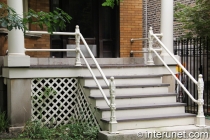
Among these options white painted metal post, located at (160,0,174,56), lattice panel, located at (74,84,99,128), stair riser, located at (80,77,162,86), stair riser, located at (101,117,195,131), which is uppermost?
white painted metal post, located at (160,0,174,56)

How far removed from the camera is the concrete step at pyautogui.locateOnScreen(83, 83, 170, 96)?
7.65m

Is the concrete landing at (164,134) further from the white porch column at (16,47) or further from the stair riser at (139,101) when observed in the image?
the white porch column at (16,47)

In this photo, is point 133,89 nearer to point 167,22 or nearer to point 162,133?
point 162,133

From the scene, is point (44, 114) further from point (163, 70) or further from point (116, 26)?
point (116, 26)

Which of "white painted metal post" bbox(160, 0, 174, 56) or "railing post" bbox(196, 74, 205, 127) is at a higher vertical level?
"white painted metal post" bbox(160, 0, 174, 56)

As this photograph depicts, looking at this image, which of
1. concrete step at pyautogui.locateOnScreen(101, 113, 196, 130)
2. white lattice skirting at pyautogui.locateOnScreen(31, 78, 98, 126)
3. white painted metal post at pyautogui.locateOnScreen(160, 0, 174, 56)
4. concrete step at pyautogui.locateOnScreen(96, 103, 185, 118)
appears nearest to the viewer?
concrete step at pyautogui.locateOnScreen(101, 113, 196, 130)

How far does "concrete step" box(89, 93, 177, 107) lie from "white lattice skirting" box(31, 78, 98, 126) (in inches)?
14.9

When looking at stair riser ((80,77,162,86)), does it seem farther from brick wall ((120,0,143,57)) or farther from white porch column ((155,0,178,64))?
brick wall ((120,0,143,57))

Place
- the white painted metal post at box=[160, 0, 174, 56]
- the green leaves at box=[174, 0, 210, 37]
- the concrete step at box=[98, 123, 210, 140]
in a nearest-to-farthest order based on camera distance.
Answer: the concrete step at box=[98, 123, 210, 140] < the white painted metal post at box=[160, 0, 174, 56] < the green leaves at box=[174, 0, 210, 37]

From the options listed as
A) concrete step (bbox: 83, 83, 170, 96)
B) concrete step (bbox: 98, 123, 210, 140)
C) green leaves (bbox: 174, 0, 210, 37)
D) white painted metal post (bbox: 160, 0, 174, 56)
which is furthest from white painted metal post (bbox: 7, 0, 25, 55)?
green leaves (bbox: 174, 0, 210, 37)

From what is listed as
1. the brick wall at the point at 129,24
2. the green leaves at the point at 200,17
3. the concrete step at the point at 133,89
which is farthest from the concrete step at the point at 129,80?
the green leaves at the point at 200,17

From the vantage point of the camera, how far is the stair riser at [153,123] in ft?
22.9

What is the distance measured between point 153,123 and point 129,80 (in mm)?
1428

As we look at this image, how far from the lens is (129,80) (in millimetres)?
8328
